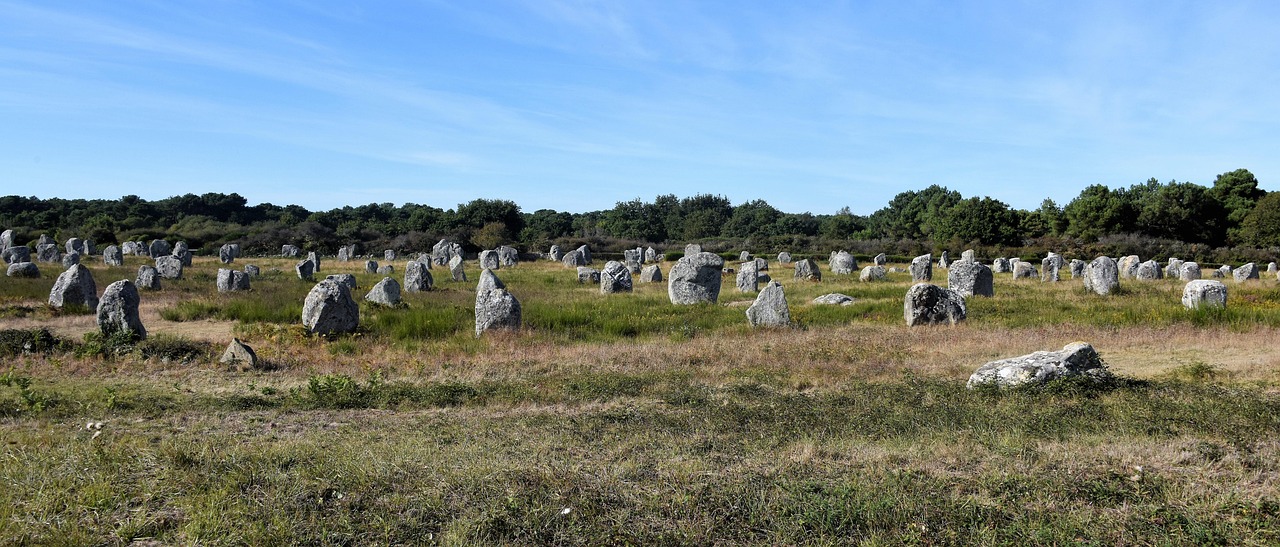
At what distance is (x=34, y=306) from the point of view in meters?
18.4

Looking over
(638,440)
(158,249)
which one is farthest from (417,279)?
(158,249)

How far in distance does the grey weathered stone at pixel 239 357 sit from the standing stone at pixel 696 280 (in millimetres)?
11346

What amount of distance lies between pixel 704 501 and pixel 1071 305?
53.3 feet

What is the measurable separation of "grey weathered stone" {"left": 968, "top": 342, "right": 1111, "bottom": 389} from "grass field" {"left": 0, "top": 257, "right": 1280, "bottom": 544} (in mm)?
324

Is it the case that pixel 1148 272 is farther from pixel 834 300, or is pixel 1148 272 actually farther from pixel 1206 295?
pixel 834 300

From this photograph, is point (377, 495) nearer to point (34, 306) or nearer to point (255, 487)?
point (255, 487)

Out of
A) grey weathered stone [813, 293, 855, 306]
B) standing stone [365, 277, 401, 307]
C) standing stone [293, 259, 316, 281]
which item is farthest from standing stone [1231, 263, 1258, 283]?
standing stone [293, 259, 316, 281]

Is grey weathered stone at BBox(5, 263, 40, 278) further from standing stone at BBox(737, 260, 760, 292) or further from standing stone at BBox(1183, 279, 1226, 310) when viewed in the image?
standing stone at BBox(1183, 279, 1226, 310)

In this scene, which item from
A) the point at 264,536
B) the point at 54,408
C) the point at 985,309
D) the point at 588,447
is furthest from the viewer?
the point at 985,309

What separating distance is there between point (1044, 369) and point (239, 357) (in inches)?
427

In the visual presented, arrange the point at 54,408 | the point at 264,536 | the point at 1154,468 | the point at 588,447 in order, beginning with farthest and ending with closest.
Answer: the point at 54,408 < the point at 588,447 < the point at 1154,468 < the point at 264,536

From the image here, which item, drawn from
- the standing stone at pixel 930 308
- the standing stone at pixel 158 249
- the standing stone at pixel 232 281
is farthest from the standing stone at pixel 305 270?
the standing stone at pixel 930 308

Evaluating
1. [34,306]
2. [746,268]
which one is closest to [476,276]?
[746,268]

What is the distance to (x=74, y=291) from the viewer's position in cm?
1834
